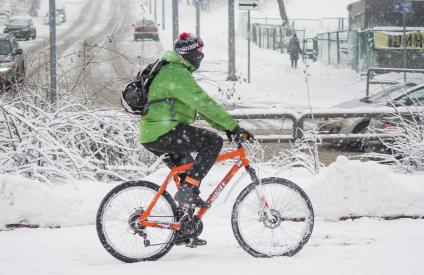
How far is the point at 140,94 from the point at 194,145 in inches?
22.7

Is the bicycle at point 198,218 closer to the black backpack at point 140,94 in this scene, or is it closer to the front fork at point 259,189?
the front fork at point 259,189

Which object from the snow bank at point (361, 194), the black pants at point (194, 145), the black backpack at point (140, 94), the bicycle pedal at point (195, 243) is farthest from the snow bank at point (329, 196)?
the black backpack at point (140, 94)

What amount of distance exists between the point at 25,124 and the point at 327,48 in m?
27.4

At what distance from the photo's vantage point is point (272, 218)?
530 cm

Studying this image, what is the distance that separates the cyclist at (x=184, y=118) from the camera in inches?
196

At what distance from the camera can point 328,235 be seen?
5.96m

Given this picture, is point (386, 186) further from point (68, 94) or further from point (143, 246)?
point (68, 94)

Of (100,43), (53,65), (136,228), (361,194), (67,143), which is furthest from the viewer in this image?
(100,43)

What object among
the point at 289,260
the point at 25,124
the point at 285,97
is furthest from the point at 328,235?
the point at 285,97

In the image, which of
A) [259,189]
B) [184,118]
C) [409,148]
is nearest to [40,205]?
[184,118]

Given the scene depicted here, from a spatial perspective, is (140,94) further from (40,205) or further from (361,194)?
(361,194)

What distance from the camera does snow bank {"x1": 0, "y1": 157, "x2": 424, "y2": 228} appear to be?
20.6ft

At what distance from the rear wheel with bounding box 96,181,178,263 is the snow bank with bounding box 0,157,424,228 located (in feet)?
3.97

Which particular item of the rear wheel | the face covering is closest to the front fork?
the rear wheel
